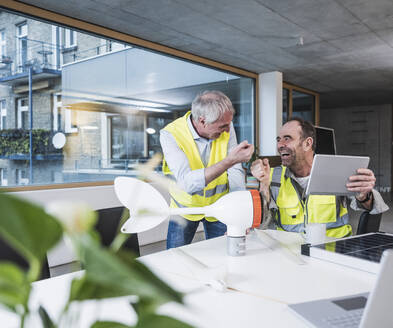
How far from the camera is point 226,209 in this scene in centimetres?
138

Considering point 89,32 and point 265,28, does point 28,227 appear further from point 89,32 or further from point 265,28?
point 265,28

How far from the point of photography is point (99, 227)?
5.64 ft

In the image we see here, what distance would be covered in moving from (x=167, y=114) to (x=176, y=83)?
20.3 inches

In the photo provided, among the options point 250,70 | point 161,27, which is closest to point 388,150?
point 250,70

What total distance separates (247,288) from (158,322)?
0.93 meters

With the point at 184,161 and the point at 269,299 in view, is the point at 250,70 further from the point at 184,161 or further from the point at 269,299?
the point at 269,299

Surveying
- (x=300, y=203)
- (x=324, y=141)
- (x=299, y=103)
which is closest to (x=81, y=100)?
(x=324, y=141)

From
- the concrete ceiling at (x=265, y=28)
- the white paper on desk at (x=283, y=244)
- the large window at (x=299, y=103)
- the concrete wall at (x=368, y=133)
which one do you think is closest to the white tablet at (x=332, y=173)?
the white paper on desk at (x=283, y=244)

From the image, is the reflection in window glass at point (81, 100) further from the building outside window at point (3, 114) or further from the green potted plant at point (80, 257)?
the green potted plant at point (80, 257)

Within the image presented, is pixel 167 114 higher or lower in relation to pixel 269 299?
higher

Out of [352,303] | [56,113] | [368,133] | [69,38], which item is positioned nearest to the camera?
[352,303]

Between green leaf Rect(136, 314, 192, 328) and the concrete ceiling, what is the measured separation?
13.0 ft

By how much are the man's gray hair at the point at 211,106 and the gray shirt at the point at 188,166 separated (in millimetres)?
158

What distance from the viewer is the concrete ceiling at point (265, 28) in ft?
13.1
